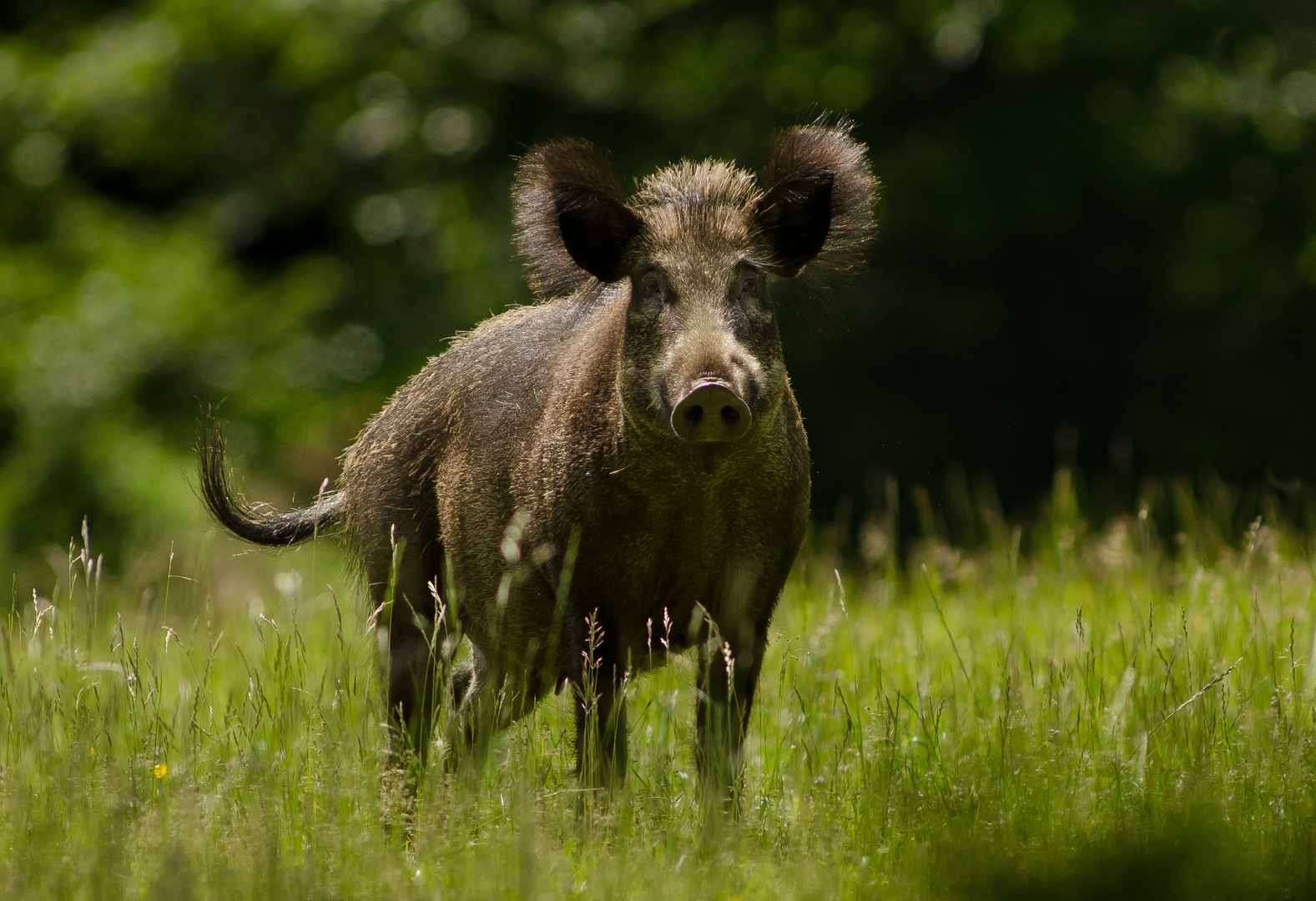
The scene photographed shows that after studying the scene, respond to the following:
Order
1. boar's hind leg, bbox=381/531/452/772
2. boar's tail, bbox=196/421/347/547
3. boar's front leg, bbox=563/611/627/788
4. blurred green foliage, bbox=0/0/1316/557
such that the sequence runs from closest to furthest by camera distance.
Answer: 1. boar's front leg, bbox=563/611/627/788
2. boar's hind leg, bbox=381/531/452/772
3. boar's tail, bbox=196/421/347/547
4. blurred green foliage, bbox=0/0/1316/557

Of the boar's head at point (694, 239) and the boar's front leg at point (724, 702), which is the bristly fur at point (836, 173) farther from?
the boar's front leg at point (724, 702)

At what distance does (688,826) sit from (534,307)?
230 centimetres

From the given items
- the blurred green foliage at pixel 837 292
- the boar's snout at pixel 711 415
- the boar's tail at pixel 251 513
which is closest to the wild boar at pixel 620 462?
the boar's snout at pixel 711 415

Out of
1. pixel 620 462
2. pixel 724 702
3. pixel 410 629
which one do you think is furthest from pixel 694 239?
pixel 410 629

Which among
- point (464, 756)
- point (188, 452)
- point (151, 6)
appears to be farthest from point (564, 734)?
point (151, 6)

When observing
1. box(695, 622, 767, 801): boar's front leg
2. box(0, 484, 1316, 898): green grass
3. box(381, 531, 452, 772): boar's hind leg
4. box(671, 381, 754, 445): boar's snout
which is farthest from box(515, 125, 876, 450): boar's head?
box(381, 531, 452, 772): boar's hind leg

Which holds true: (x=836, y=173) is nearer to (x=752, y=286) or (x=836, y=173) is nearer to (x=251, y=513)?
(x=752, y=286)

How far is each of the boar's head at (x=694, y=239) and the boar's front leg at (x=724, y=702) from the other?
0.57m

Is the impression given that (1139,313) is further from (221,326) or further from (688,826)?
(688,826)

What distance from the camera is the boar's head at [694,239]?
380cm

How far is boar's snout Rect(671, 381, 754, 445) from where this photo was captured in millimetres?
3355

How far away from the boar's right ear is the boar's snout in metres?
0.90

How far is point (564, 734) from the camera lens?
3.86 meters

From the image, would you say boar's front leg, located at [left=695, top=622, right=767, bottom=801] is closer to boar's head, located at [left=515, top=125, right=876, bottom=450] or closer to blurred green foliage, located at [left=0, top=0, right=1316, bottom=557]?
boar's head, located at [left=515, top=125, right=876, bottom=450]
